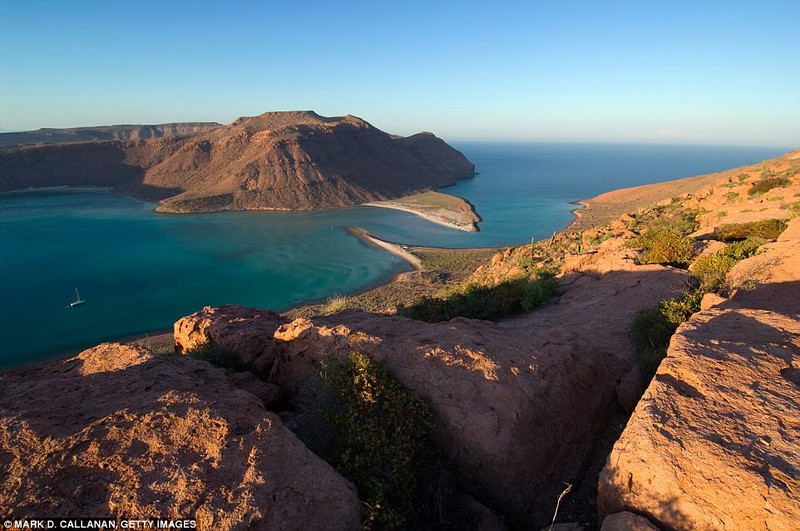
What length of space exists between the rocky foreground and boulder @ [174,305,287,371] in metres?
0.07

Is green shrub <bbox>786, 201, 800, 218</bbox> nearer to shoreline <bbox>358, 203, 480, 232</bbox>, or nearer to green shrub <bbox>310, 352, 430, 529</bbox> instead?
green shrub <bbox>310, 352, 430, 529</bbox>

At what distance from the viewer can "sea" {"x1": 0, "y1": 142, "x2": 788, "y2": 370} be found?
3011 centimetres

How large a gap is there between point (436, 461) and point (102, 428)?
3758mm

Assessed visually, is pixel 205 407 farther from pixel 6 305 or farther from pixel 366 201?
pixel 366 201

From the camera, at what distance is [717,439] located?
410 cm

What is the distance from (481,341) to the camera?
6.90m

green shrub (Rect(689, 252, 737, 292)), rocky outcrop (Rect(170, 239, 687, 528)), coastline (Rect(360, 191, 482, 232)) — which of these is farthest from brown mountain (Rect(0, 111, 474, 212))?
rocky outcrop (Rect(170, 239, 687, 528))

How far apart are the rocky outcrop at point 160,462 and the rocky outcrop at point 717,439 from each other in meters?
2.84

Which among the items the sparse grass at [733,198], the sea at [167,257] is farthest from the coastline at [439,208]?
the sparse grass at [733,198]

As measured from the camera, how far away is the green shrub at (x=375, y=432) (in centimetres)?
466

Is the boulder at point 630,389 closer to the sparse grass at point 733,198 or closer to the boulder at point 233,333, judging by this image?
the boulder at point 233,333

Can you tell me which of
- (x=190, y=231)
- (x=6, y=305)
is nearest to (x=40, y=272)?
(x=6, y=305)

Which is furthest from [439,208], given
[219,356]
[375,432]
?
[375,432]

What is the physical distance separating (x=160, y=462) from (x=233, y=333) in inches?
207
